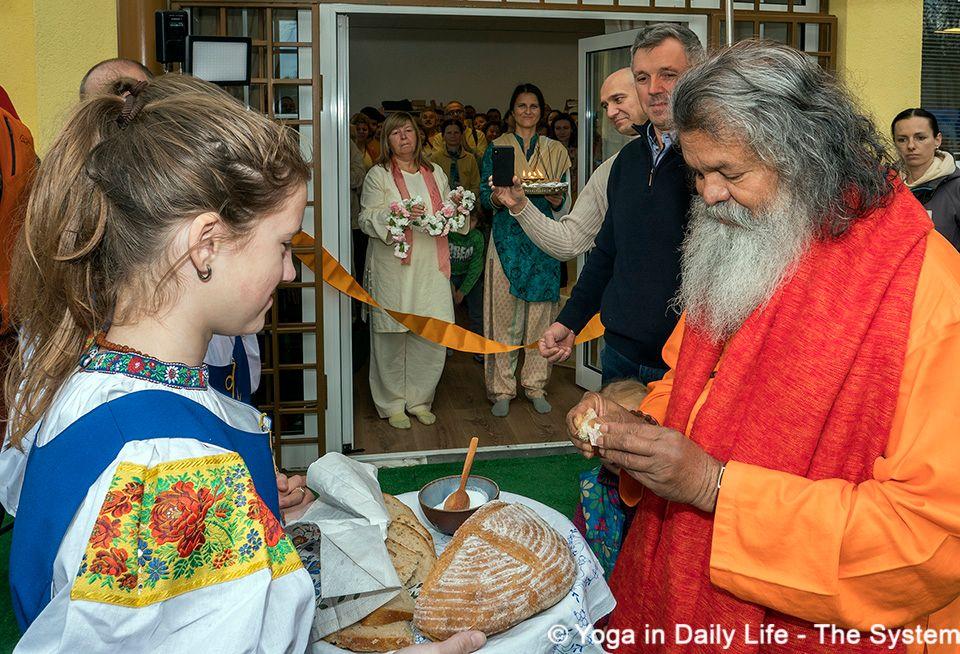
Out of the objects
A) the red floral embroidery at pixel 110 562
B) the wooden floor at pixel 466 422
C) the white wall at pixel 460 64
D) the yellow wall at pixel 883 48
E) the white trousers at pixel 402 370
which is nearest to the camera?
the red floral embroidery at pixel 110 562

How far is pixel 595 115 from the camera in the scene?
5957mm

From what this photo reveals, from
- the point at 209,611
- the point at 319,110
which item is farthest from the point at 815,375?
the point at 319,110

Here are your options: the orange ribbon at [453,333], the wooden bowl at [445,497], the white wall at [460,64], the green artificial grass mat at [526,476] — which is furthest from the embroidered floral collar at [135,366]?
the white wall at [460,64]

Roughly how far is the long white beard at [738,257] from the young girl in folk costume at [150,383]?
35.3 inches

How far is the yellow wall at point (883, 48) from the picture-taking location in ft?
16.1

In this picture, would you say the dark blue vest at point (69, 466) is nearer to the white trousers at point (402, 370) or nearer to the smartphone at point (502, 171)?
the smartphone at point (502, 171)

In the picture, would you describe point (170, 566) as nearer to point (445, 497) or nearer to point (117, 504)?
point (117, 504)

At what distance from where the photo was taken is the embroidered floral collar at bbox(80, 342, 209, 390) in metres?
1.10

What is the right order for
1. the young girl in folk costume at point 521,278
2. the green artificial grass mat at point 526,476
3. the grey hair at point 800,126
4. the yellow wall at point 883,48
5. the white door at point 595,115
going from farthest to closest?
the young girl in folk costume at point 521,278, the white door at point 595,115, the yellow wall at point 883,48, the green artificial grass mat at point 526,476, the grey hair at point 800,126

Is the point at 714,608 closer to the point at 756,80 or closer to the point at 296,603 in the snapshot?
the point at 296,603

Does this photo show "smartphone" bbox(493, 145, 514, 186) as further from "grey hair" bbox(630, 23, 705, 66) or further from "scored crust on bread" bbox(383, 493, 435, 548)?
"scored crust on bread" bbox(383, 493, 435, 548)

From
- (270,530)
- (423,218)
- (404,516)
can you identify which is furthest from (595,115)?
(270,530)

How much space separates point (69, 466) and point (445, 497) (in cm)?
86

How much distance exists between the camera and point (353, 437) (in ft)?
17.0
